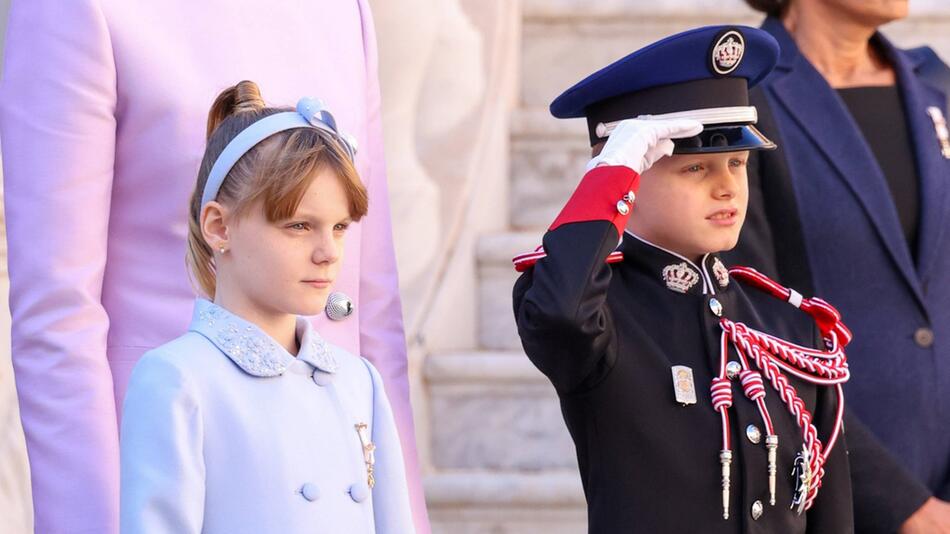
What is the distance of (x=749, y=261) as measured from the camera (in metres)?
2.25

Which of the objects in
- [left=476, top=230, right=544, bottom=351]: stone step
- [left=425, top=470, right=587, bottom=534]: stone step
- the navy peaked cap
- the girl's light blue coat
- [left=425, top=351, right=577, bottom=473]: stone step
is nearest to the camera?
the girl's light blue coat

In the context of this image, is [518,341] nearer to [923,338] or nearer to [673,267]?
[923,338]

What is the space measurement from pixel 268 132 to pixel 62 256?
0.27 meters

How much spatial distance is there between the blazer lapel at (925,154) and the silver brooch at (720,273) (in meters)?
0.47

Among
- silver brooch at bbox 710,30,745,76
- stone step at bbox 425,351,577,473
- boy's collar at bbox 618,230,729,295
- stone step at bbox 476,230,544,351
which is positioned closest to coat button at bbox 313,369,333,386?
boy's collar at bbox 618,230,729,295

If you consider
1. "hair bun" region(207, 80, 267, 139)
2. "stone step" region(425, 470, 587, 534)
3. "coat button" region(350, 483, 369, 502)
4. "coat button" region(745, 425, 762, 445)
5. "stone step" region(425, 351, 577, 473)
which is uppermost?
"hair bun" region(207, 80, 267, 139)

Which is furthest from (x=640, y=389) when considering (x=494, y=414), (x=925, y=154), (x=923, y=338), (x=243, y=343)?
(x=494, y=414)

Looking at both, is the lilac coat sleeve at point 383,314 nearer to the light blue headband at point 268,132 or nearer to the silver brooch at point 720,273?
the light blue headband at point 268,132

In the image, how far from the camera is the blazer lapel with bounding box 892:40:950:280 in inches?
92.3

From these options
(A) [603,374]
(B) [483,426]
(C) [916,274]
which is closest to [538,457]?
(B) [483,426]

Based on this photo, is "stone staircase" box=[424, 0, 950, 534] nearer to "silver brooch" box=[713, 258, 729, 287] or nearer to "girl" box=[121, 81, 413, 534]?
"silver brooch" box=[713, 258, 729, 287]

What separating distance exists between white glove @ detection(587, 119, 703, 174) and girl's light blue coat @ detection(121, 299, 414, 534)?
0.42 metres

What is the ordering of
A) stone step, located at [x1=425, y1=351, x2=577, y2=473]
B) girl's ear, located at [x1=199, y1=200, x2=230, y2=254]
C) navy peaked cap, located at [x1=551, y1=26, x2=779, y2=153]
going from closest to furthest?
girl's ear, located at [x1=199, y1=200, x2=230, y2=254] → navy peaked cap, located at [x1=551, y1=26, x2=779, y2=153] → stone step, located at [x1=425, y1=351, x2=577, y2=473]

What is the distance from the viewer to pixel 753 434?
1894 millimetres
